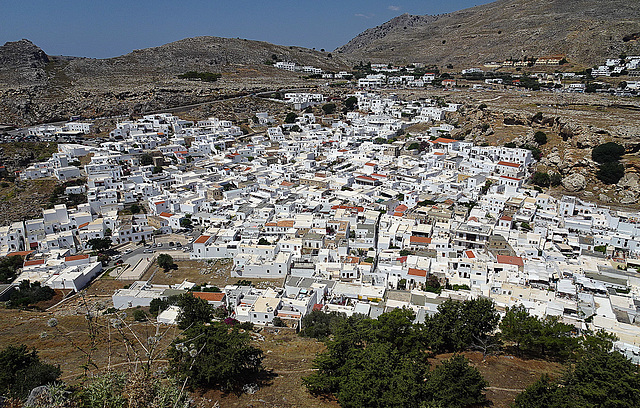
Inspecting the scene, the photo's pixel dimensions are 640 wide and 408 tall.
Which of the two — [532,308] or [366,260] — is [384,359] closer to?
[532,308]

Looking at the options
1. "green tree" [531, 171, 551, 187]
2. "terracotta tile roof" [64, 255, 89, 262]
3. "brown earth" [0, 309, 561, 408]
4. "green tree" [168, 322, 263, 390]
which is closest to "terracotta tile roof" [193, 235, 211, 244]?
"terracotta tile roof" [64, 255, 89, 262]

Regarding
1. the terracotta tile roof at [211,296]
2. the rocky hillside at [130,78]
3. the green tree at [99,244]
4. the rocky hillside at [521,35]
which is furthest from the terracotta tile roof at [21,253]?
the rocky hillside at [521,35]

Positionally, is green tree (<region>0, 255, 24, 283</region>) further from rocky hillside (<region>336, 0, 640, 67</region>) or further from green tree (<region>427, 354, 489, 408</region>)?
rocky hillside (<region>336, 0, 640, 67</region>)

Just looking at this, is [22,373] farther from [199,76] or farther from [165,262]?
[199,76]

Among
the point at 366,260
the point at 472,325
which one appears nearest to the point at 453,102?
the point at 366,260

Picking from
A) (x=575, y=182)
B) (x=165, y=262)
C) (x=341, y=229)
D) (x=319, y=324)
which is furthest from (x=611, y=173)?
(x=165, y=262)
